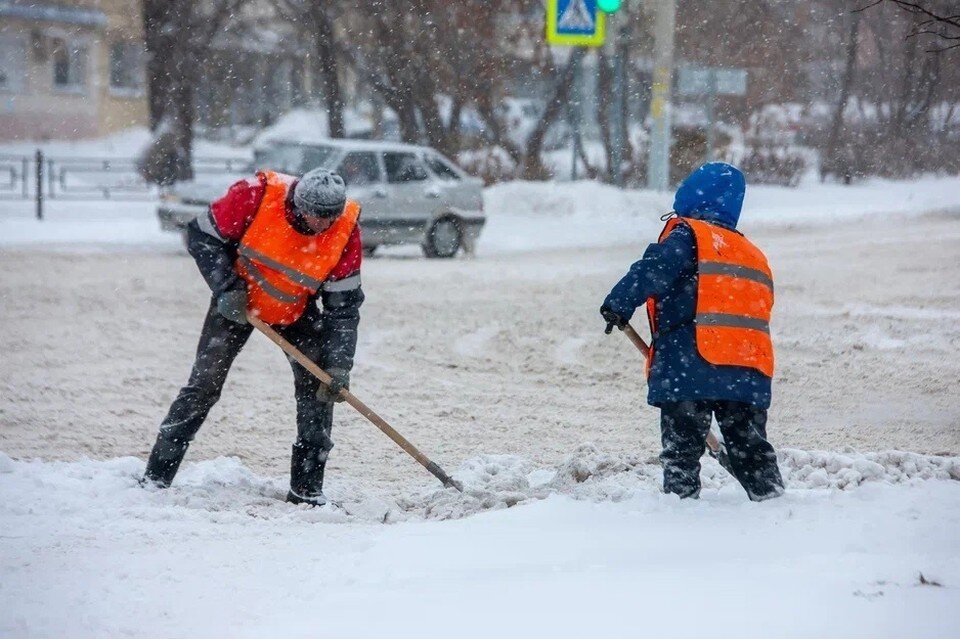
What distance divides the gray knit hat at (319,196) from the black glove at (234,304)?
42 centimetres

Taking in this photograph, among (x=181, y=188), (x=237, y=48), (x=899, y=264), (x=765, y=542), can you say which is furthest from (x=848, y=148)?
(x=765, y=542)

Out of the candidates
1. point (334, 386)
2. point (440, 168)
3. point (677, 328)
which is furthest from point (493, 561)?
point (440, 168)

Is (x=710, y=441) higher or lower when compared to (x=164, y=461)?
higher

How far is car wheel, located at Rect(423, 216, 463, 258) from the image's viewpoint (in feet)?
51.3

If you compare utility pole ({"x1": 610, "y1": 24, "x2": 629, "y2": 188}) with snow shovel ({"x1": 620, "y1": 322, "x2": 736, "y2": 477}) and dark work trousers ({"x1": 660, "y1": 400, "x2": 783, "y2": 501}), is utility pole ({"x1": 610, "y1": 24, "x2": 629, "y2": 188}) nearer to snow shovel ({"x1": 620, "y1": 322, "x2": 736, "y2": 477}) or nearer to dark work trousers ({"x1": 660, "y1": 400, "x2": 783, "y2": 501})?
snow shovel ({"x1": 620, "y1": 322, "x2": 736, "y2": 477})

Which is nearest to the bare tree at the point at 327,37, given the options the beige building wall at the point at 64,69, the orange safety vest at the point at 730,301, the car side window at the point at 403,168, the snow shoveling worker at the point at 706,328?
the car side window at the point at 403,168

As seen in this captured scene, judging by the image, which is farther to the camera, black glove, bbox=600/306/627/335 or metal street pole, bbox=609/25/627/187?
metal street pole, bbox=609/25/627/187

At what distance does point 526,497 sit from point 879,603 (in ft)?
6.25

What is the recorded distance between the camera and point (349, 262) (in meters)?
5.34

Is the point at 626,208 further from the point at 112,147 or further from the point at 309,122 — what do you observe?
the point at 309,122

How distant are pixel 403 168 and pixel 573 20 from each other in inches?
135

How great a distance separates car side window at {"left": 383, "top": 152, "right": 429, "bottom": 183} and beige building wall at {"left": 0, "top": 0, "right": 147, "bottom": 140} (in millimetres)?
20533

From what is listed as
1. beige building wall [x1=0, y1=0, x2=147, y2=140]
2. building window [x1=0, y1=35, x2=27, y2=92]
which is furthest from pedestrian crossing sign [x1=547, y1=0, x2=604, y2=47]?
building window [x1=0, y1=35, x2=27, y2=92]

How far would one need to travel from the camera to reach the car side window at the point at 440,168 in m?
15.9
